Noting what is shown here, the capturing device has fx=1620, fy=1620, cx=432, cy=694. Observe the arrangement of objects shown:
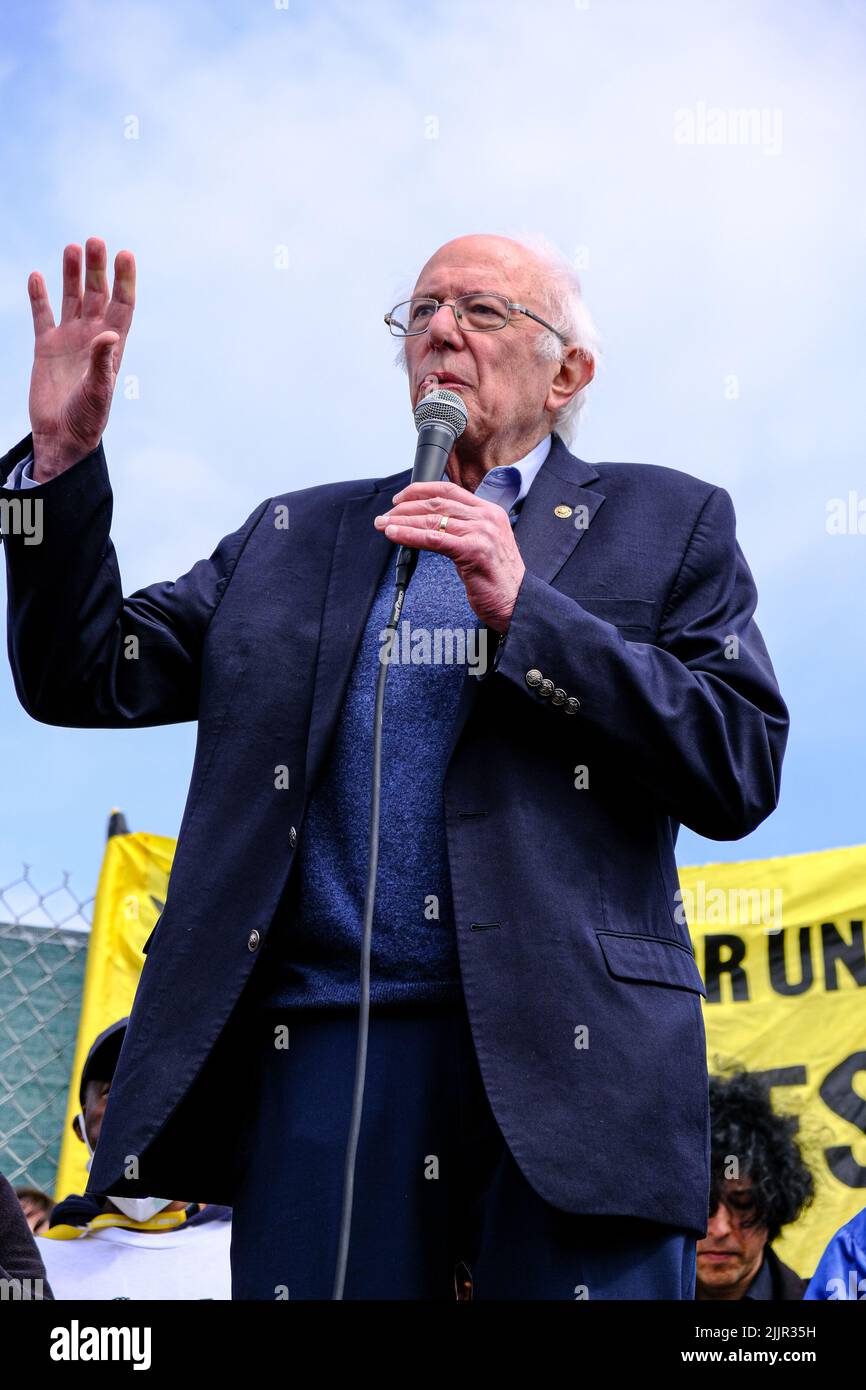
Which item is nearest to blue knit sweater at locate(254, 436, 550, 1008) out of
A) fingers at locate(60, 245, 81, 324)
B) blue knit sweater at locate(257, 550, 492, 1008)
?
blue knit sweater at locate(257, 550, 492, 1008)

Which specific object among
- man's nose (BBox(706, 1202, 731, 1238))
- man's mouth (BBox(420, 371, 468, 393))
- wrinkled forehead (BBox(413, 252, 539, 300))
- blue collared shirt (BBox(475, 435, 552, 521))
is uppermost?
wrinkled forehead (BBox(413, 252, 539, 300))

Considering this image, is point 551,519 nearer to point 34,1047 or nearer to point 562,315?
point 562,315

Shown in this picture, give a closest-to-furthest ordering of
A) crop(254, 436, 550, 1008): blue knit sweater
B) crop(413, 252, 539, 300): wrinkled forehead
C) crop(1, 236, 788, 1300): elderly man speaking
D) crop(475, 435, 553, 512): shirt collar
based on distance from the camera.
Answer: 1. crop(1, 236, 788, 1300): elderly man speaking
2. crop(254, 436, 550, 1008): blue knit sweater
3. crop(475, 435, 553, 512): shirt collar
4. crop(413, 252, 539, 300): wrinkled forehead

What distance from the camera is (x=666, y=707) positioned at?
2113 millimetres

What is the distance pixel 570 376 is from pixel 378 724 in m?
0.95

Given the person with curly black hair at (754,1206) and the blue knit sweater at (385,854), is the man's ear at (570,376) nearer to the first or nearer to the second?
the blue knit sweater at (385,854)

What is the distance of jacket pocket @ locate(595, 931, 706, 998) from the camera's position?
2074 millimetres

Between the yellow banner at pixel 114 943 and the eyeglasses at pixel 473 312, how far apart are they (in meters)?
3.03

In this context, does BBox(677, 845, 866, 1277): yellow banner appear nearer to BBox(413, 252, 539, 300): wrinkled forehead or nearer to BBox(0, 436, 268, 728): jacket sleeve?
BBox(413, 252, 539, 300): wrinkled forehead

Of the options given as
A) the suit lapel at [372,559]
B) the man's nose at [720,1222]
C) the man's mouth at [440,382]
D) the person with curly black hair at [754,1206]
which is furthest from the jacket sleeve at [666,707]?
the man's nose at [720,1222]

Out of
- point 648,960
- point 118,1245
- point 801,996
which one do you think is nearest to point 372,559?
point 648,960

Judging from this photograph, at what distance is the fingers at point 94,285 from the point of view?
2.29m

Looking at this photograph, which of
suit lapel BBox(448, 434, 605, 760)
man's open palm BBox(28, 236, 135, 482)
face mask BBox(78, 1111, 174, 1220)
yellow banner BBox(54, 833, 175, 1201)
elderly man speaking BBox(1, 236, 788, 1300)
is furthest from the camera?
yellow banner BBox(54, 833, 175, 1201)
